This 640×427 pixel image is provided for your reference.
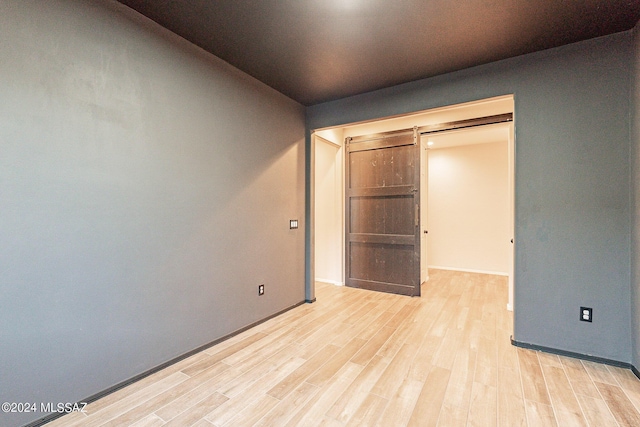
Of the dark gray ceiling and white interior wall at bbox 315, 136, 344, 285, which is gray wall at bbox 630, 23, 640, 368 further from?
white interior wall at bbox 315, 136, 344, 285

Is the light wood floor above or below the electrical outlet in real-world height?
below

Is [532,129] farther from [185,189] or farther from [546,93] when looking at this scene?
[185,189]

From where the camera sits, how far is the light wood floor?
163 centimetres

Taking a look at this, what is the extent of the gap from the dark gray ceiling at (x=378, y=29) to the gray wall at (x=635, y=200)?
0.36m

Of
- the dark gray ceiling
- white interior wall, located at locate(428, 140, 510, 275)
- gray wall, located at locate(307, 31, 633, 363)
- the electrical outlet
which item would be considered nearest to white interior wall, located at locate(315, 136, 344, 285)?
the dark gray ceiling

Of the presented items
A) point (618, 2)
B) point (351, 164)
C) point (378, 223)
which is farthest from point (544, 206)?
point (351, 164)

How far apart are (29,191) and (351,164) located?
3721mm

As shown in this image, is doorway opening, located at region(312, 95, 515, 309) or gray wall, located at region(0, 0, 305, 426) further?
doorway opening, located at region(312, 95, 515, 309)

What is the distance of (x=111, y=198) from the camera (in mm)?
1856

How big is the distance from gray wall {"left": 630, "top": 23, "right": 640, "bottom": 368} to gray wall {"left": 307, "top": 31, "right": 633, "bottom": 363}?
5 centimetres

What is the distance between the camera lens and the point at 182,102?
2287 mm

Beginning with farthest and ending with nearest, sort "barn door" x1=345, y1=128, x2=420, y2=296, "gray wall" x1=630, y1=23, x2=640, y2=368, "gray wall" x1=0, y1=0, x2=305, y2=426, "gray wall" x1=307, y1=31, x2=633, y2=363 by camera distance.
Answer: "barn door" x1=345, y1=128, x2=420, y2=296, "gray wall" x1=307, y1=31, x2=633, y2=363, "gray wall" x1=630, y1=23, x2=640, y2=368, "gray wall" x1=0, y1=0, x2=305, y2=426

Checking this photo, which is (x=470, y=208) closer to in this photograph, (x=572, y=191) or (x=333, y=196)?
(x=333, y=196)

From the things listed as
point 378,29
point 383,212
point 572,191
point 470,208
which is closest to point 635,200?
point 572,191
